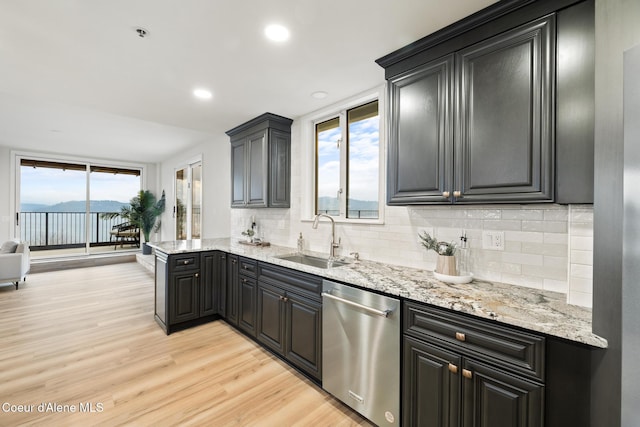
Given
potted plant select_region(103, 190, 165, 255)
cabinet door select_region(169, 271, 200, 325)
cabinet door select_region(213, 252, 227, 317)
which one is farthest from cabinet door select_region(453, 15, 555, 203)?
potted plant select_region(103, 190, 165, 255)

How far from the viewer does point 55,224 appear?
7.48 metres

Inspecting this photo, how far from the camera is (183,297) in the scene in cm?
320

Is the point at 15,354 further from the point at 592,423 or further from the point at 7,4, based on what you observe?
the point at 592,423

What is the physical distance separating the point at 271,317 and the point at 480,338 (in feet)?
5.98

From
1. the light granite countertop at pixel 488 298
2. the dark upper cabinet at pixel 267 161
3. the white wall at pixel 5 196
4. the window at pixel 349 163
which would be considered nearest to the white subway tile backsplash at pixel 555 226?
the light granite countertop at pixel 488 298

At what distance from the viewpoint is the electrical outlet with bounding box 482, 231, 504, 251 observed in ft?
5.98

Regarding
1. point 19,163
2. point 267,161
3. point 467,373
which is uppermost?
point 19,163

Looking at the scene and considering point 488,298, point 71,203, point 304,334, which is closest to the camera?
point 488,298

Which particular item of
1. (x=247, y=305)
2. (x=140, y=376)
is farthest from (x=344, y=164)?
(x=140, y=376)

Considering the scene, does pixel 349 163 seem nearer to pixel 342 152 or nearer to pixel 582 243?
pixel 342 152

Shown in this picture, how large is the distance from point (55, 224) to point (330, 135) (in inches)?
334

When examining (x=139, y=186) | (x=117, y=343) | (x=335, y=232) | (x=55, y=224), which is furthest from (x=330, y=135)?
(x=55, y=224)

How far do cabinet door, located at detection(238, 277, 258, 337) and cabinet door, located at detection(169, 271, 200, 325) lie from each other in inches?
24.4

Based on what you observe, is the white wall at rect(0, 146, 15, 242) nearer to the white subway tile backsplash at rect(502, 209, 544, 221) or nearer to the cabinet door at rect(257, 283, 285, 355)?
the cabinet door at rect(257, 283, 285, 355)
